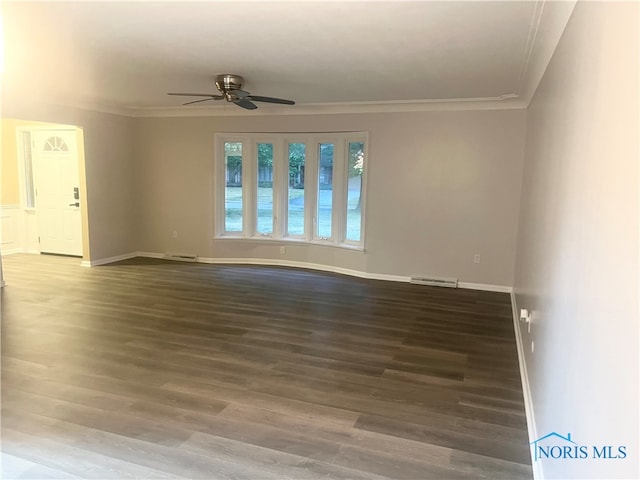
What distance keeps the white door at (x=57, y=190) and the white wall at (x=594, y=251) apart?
23.1ft

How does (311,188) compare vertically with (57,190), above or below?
above

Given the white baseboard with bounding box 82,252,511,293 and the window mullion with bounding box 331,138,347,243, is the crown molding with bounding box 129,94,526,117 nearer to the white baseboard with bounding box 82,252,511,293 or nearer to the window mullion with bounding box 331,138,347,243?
the window mullion with bounding box 331,138,347,243

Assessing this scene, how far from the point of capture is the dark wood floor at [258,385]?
2279mm

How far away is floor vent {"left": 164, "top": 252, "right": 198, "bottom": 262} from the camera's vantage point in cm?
721

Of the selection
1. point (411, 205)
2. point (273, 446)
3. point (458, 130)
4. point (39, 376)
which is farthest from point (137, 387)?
point (458, 130)

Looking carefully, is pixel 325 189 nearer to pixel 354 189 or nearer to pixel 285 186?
pixel 354 189

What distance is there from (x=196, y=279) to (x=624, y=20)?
5516 millimetres

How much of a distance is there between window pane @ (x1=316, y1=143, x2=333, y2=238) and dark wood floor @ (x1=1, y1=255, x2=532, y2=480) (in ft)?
5.17

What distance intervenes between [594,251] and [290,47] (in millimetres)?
2671

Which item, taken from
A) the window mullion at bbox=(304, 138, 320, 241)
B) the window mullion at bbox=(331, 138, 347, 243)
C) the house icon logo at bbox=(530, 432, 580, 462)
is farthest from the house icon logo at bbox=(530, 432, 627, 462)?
the window mullion at bbox=(304, 138, 320, 241)

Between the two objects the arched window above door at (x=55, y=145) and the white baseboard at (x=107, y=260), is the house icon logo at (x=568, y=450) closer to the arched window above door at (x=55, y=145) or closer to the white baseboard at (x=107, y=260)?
the white baseboard at (x=107, y=260)

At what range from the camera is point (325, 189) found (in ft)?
21.9

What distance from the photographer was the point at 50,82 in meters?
4.82

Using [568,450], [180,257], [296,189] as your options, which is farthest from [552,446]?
[180,257]
